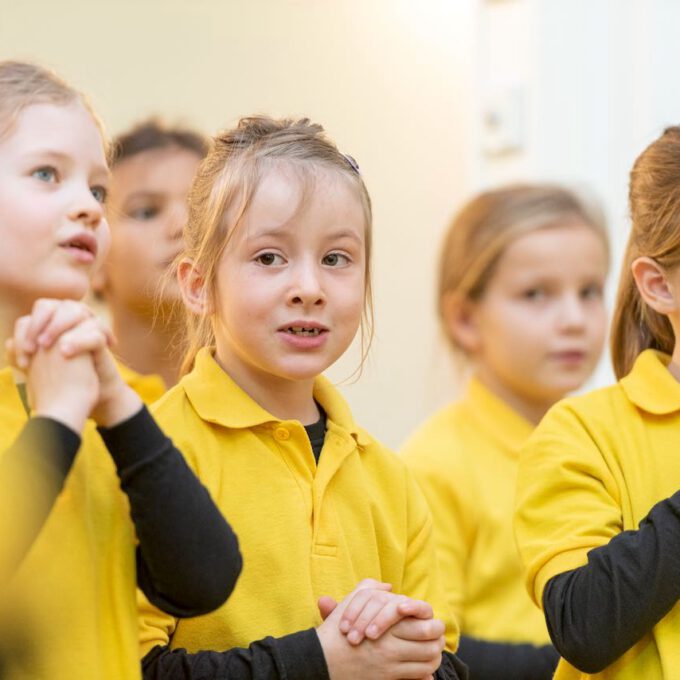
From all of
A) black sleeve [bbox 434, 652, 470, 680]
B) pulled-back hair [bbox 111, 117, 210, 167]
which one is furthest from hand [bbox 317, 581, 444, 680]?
pulled-back hair [bbox 111, 117, 210, 167]

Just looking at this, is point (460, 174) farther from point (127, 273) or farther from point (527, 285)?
point (127, 273)

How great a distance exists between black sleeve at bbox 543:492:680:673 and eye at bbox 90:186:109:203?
0.74 m

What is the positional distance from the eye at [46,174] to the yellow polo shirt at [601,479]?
2.43 ft

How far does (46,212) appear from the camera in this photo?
138cm

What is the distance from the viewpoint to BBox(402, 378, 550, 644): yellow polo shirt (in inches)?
89.8

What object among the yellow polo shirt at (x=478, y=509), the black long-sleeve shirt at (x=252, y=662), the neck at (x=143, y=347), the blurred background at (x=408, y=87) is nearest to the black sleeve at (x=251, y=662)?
the black long-sleeve shirt at (x=252, y=662)

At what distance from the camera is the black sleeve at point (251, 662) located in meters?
1.45

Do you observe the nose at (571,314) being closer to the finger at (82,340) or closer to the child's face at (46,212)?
the child's face at (46,212)

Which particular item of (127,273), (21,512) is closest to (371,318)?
(21,512)

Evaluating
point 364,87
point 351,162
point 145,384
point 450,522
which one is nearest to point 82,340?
point 351,162

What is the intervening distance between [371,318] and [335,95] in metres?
1.88

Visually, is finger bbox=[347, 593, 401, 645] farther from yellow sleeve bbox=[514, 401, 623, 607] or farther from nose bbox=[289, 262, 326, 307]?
nose bbox=[289, 262, 326, 307]

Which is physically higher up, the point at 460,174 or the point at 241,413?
the point at 460,174

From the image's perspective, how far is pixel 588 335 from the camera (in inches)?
101
